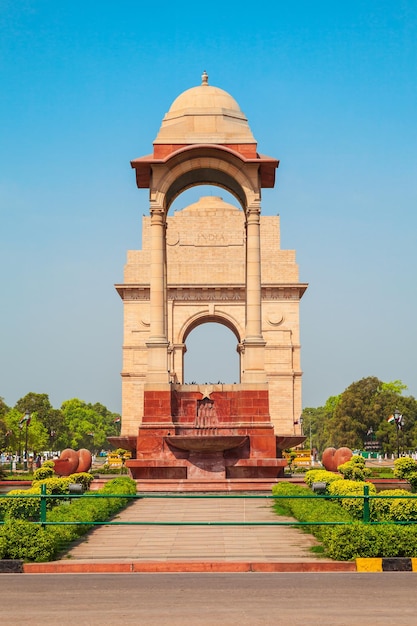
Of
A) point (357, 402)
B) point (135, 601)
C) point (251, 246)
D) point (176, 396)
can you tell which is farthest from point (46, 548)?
point (357, 402)

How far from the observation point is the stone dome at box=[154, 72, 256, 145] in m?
29.3

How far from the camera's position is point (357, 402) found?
3750 inches

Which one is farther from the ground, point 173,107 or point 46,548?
point 173,107

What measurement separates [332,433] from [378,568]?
286ft

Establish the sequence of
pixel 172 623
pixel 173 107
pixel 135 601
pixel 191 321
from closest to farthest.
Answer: pixel 172 623 < pixel 135 601 < pixel 173 107 < pixel 191 321

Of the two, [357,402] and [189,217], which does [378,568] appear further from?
[357,402]

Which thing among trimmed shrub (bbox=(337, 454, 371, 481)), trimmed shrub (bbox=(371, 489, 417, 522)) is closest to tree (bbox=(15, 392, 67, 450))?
trimmed shrub (bbox=(337, 454, 371, 481))

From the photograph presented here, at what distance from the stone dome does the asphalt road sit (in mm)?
19436

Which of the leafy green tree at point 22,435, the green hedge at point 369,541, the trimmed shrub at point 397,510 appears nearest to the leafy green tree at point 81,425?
the leafy green tree at point 22,435

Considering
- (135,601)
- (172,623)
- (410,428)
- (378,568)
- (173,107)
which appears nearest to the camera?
(172,623)

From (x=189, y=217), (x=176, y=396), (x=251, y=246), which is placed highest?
(x=189, y=217)

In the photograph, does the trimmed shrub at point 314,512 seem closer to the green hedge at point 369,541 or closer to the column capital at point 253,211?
the green hedge at point 369,541

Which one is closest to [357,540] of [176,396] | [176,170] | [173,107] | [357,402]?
[176,396]

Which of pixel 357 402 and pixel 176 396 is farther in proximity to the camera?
pixel 357 402
